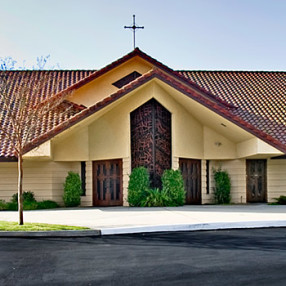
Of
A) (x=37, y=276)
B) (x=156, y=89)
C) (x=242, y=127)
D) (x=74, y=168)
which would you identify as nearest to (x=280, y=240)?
(x=37, y=276)

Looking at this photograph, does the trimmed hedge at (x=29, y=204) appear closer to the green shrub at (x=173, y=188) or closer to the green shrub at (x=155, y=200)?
the green shrub at (x=155, y=200)

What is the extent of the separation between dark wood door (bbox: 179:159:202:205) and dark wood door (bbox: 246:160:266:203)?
7.41 feet

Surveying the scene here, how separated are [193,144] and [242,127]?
9.19 ft

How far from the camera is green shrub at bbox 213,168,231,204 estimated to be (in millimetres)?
19900

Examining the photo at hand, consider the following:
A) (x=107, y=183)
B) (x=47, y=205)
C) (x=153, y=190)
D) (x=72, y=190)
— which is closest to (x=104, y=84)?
(x=107, y=183)

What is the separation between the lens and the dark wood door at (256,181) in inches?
807

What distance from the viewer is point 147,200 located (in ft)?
57.7

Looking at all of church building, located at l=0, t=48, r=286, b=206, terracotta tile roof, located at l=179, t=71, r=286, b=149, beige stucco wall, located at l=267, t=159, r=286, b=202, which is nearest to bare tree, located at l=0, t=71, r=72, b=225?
church building, located at l=0, t=48, r=286, b=206

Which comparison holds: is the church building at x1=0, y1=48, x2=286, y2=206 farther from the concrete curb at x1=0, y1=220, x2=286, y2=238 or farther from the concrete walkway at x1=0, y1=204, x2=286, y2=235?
the concrete curb at x1=0, y1=220, x2=286, y2=238

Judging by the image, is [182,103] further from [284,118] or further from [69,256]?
[69,256]

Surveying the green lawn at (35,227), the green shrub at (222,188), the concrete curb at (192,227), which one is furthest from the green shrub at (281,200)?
the green lawn at (35,227)

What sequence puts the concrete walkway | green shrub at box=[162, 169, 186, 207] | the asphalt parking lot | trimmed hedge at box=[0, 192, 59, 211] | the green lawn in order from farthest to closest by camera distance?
trimmed hedge at box=[0, 192, 59, 211], green shrub at box=[162, 169, 186, 207], the concrete walkway, the green lawn, the asphalt parking lot

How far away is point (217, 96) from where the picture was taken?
21.7 m

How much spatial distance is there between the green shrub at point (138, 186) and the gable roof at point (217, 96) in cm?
303
